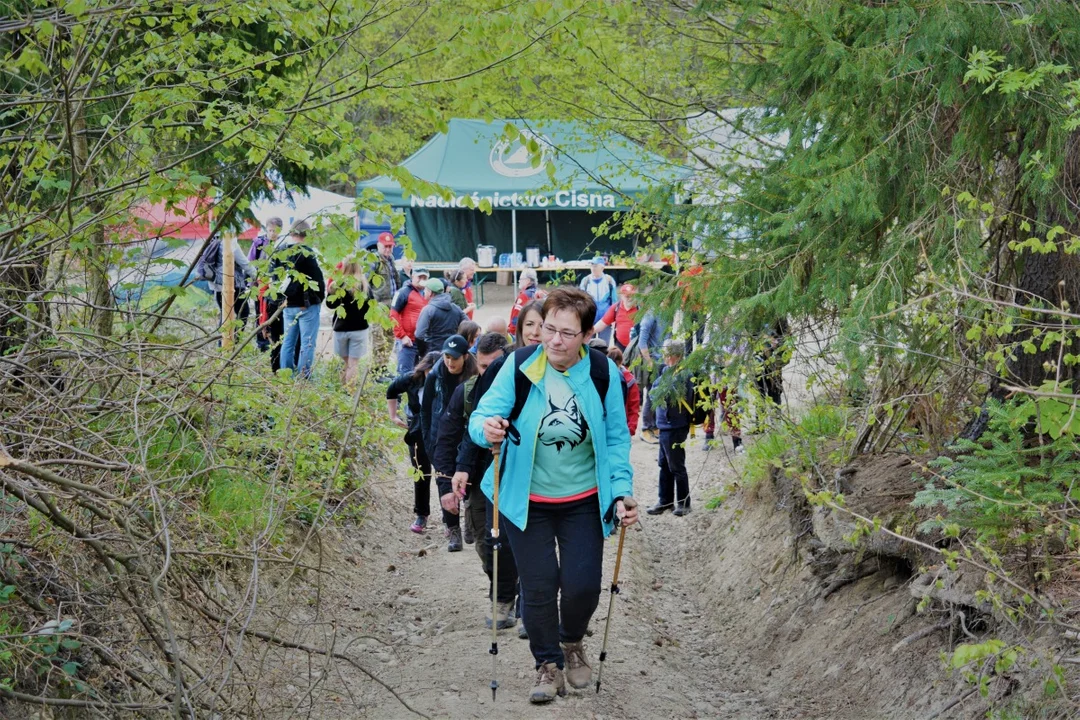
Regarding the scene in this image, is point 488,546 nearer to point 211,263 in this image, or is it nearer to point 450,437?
point 450,437

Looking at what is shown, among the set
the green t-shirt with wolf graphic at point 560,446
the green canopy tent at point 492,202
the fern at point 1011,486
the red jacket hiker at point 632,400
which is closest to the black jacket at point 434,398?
the red jacket hiker at point 632,400

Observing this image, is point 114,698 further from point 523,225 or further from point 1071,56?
point 523,225

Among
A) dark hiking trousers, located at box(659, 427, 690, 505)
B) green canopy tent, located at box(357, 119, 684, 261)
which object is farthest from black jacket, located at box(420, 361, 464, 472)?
green canopy tent, located at box(357, 119, 684, 261)

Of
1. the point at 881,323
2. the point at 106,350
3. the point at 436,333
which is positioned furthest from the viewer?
the point at 436,333

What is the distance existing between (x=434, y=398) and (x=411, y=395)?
1.29 meters

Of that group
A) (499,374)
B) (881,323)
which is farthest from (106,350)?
(881,323)

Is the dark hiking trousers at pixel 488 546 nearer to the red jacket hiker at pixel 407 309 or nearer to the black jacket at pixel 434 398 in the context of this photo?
the black jacket at pixel 434 398

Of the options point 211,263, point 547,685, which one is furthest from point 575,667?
point 211,263

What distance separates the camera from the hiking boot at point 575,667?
6.32m

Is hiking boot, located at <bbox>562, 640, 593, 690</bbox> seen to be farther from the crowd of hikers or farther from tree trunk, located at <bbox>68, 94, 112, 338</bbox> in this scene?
tree trunk, located at <bbox>68, 94, 112, 338</bbox>

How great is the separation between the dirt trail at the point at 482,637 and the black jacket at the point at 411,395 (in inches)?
47.6

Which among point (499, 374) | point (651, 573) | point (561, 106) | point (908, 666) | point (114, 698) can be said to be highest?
point (561, 106)

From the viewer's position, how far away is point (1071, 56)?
5660mm

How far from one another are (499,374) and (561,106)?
17.7 feet
